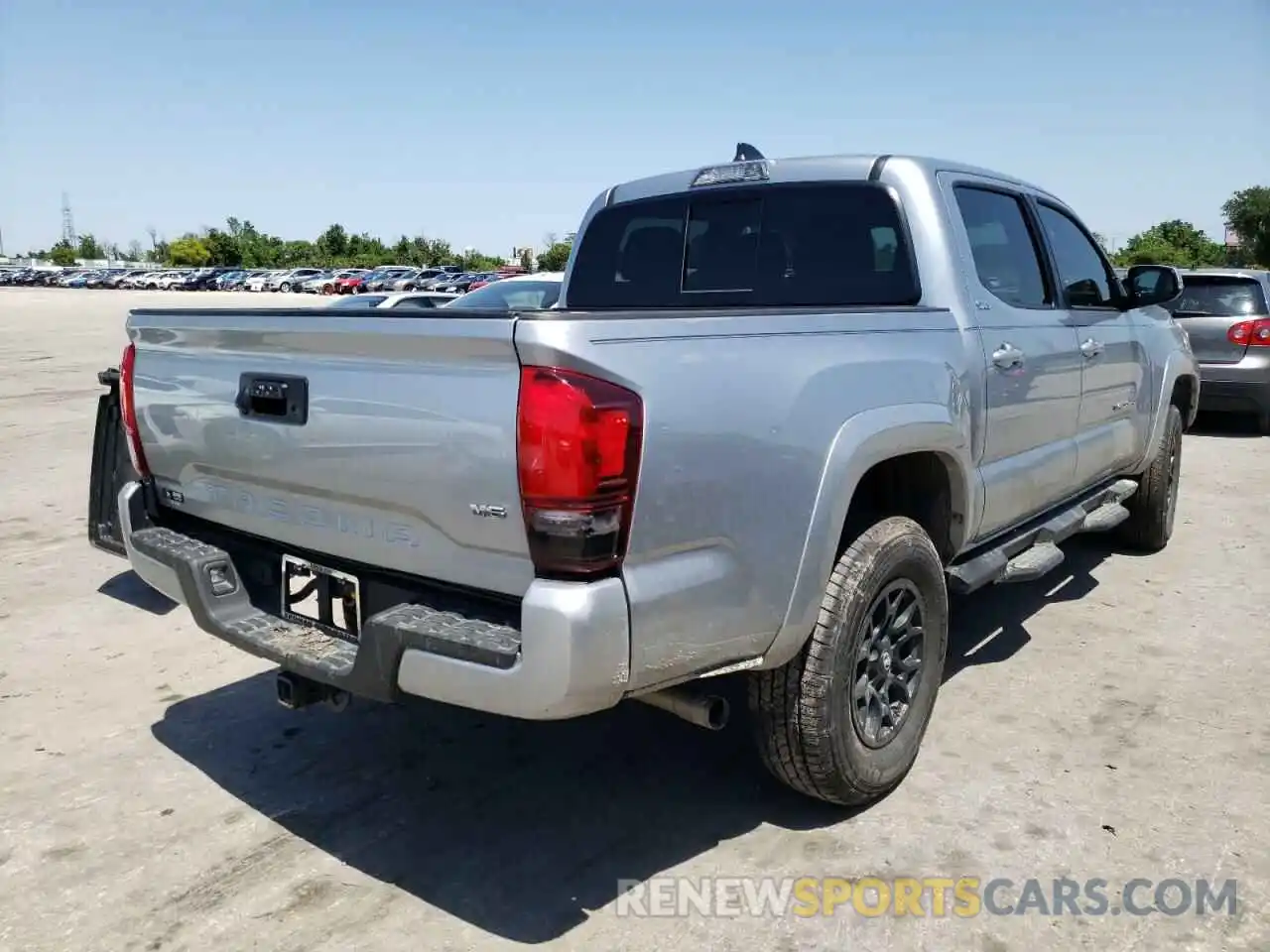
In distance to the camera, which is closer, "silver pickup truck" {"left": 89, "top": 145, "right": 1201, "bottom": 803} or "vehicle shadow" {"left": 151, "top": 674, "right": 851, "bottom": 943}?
"silver pickup truck" {"left": 89, "top": 145, "right": 1201, "bottom": 803}

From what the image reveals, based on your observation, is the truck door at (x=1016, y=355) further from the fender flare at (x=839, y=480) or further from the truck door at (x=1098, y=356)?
the fender flare at (x=839, y=480)

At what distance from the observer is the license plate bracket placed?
293 centimetres

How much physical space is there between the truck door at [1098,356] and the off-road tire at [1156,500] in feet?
1.84

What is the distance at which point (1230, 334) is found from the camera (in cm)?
1052

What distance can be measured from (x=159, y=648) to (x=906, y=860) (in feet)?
11.3

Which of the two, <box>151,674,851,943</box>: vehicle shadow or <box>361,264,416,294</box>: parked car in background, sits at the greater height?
<box>361,264,416,294</box>: parked car in background

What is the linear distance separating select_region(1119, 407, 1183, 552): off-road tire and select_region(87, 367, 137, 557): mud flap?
5.47 m

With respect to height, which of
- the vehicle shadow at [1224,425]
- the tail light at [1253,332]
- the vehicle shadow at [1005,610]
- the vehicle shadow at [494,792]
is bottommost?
the vehicle shadow at [1224,425]

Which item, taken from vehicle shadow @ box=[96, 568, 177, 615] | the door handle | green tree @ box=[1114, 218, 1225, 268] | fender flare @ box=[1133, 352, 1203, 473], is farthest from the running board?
A: green tree @ box=[1114, 218, 1225, 268]

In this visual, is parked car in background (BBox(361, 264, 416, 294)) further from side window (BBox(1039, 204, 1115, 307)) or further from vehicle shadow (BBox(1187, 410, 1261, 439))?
Result: side window (BBox(1039, 204, 1115, 307))

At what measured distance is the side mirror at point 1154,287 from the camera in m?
5.32

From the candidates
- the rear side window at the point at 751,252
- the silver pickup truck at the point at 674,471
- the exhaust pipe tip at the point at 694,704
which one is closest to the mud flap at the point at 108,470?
the silver pickup truck at the point at 674,471

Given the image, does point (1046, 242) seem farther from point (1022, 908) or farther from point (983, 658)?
point (1022, 908)

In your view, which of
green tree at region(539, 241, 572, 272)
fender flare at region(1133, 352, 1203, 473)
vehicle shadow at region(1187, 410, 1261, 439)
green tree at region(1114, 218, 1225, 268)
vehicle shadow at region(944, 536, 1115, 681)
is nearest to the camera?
vehicle shadow at region(944, 536, 1115, 681)
